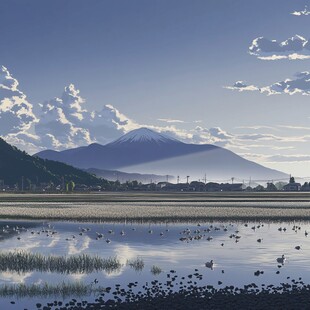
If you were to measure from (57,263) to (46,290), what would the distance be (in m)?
10.0

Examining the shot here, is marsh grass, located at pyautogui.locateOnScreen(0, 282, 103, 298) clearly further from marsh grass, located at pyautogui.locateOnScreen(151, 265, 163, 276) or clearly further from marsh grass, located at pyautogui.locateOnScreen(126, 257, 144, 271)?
marsh grass, located at pyautogui.locateOnScreen(126, 257, 144, 271)

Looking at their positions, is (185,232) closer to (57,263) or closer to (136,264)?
(136,264)

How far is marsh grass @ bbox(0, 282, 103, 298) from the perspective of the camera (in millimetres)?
36062

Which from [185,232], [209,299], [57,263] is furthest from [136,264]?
[185,232]

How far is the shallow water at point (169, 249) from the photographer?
40938mm

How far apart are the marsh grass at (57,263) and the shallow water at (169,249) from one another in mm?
1321

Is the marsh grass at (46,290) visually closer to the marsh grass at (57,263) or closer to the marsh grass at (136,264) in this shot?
the marsh grass at (57,263)

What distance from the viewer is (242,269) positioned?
148 feet

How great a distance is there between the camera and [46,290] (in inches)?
1447

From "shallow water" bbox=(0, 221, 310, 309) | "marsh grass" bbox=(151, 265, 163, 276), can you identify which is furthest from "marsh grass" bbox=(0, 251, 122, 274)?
"marsh grass" bbox=(151, 265, 163, 276)

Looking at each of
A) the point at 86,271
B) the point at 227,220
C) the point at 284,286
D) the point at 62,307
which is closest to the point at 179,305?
the point at 62,307

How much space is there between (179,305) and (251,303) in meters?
3.88

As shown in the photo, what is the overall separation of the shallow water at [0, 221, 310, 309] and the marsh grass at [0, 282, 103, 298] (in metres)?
0.73

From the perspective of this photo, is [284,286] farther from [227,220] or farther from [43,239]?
[227,220]
